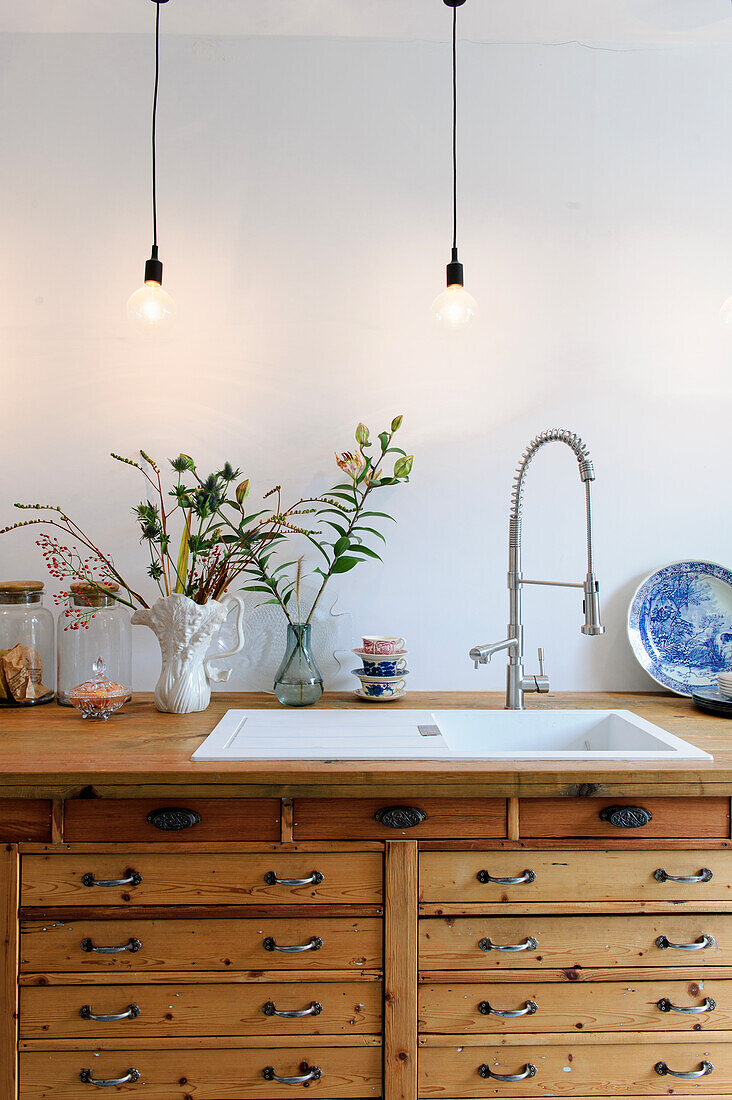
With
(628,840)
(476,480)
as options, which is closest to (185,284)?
(476,480)

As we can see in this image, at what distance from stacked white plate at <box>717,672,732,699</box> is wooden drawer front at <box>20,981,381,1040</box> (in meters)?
1.04

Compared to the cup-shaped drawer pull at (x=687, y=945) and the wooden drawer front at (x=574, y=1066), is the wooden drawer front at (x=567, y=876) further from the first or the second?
the wooden drawer front at (x=574, y=1066)

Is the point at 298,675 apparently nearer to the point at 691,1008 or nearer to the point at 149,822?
the point at 149,822

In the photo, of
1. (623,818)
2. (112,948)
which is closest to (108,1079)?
(112,948)

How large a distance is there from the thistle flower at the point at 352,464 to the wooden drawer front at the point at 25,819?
102 centimetres

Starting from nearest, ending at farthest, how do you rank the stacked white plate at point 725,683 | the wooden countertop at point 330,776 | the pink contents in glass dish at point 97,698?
the wooden countertop at point 330,776 → the pink contents in glass dish at point 97,698 → the stacked white plate at point 725,683

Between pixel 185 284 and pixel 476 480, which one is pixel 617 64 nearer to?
pixel 476 480

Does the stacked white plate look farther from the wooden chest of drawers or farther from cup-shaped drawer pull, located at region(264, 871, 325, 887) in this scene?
cup-shaped drawer pull, located at region(264, 871, 325, 887)

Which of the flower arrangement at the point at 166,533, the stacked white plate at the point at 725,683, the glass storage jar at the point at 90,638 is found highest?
the flower arrangement at the point at 166,533

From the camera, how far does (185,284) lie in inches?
77.4

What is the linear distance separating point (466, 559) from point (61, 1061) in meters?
1.39

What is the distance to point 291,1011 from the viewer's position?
1.28m

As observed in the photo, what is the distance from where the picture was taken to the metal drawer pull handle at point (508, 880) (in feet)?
4.25

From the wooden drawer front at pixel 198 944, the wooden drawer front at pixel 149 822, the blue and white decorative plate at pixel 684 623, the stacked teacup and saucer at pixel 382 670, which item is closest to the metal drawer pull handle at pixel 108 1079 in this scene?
the wooden drawer front at pixel 198 944
